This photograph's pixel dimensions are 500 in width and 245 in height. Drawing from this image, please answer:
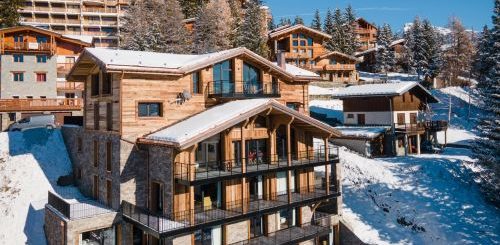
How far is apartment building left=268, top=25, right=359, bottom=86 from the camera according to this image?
239 feet

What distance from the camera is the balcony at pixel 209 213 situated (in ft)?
65.4

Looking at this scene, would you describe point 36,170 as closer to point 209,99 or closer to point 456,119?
point 209,99

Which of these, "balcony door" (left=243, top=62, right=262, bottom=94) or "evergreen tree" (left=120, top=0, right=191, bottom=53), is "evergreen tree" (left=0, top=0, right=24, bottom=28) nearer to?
"evergreen tree" (left=120, top=0, right=191, bottom=53)

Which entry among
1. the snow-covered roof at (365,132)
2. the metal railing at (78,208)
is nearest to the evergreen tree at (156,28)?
the snow-covered roof at (365,132)

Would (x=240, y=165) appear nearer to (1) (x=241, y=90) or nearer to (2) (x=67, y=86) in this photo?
(1) (x=241, y=90)

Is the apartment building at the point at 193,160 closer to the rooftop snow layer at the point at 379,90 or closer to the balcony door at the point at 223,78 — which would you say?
the balcony door at the point at 223,78

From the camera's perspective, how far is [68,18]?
86.1 m

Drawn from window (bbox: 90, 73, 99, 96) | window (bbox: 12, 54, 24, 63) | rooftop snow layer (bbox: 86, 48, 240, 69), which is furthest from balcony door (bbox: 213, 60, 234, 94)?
window (bbox: 12, 54, 24, 63)

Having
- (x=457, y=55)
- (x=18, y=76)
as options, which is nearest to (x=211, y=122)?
(x=18, y=76)

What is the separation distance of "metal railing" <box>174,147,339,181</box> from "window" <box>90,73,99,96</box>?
993 cm

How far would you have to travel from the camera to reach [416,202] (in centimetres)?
3219

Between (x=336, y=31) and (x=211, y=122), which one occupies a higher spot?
(x=336, y=31)

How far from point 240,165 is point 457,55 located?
69.8m

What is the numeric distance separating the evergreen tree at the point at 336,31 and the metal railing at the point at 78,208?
7098cm
